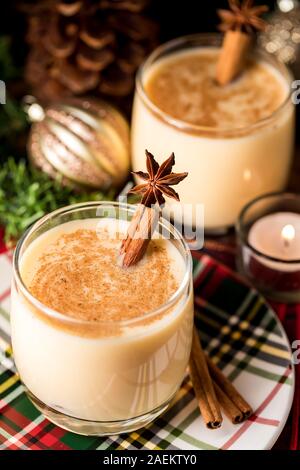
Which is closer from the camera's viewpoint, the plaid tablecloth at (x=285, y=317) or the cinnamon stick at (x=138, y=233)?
the cinnamon stick at (x=138, y=233)

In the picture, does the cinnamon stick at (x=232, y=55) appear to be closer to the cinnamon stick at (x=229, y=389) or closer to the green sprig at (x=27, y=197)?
the green sprig at (x=27, y=197)

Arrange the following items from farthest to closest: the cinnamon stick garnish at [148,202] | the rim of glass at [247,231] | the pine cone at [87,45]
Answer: the pine cone at [87,45] < the rim of glass at [247,231] < the cinnamon stick garnish at [148,202]

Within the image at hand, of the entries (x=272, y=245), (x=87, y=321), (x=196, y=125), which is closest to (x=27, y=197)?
(x=196, y=125)

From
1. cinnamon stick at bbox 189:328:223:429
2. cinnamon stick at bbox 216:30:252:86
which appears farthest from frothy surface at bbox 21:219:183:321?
cinnamon stick at bbox 216:30:252:86

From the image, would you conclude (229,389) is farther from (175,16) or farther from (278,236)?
(175,16)

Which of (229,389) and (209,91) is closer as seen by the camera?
(229,389)

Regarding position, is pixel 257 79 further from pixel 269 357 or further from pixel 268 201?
pixel 269 357

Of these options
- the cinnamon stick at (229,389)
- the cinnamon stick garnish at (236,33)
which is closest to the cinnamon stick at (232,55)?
the cinnamon stick garnish at (236,33)
